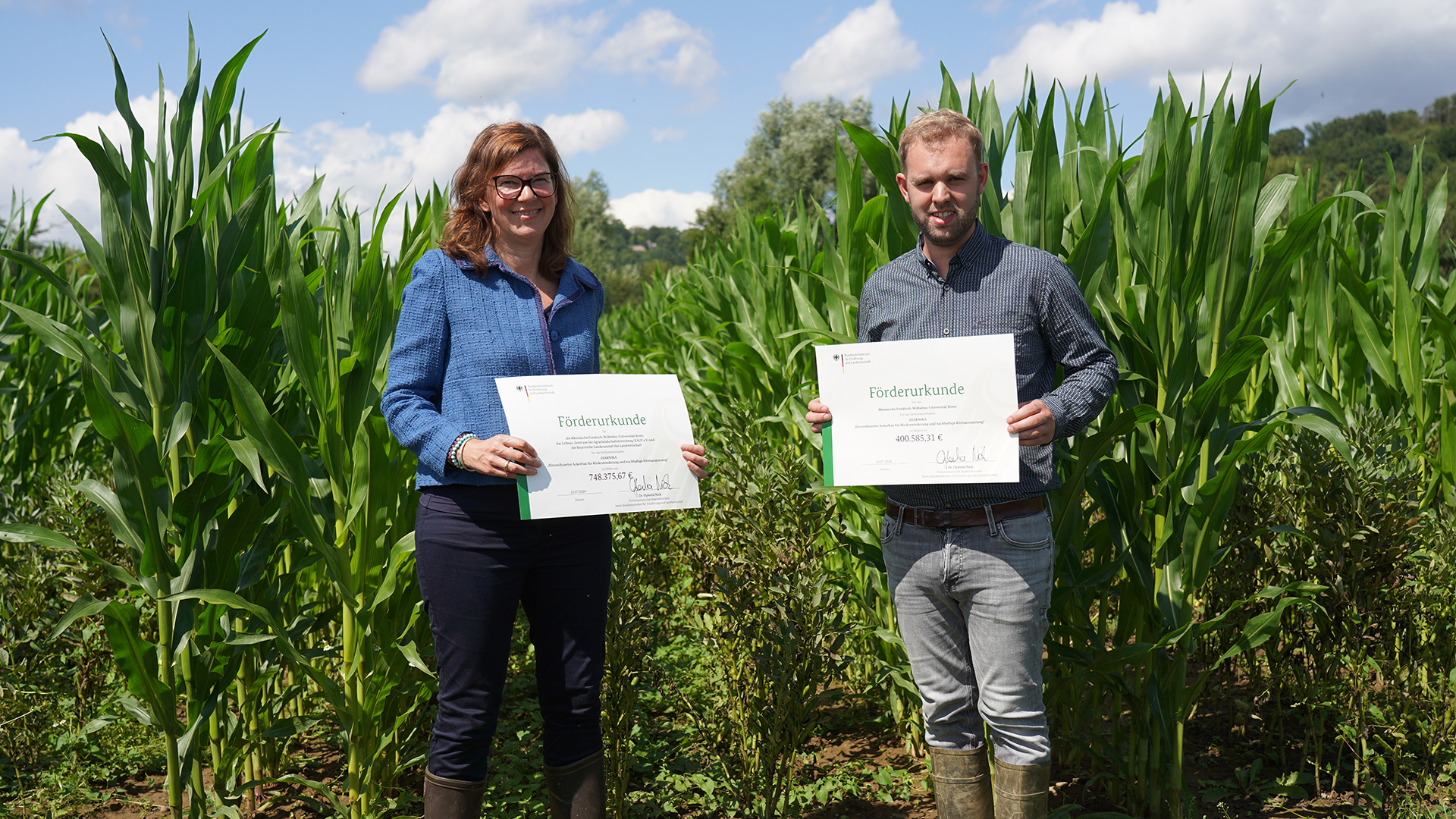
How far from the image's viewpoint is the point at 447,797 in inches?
81.4

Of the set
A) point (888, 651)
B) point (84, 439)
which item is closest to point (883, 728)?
point (888, 651)

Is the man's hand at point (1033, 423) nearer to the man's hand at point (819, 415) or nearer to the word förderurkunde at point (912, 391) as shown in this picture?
the word förderurkunde at point (912, 391)

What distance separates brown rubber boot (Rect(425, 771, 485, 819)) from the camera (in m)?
2.06

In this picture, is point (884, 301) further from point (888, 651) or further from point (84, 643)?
point (84, 643)

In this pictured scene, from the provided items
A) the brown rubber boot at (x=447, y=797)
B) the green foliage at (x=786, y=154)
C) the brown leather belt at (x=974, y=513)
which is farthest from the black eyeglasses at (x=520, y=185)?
the green foliage at (x=786, y=154)

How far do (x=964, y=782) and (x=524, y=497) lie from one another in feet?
4.30

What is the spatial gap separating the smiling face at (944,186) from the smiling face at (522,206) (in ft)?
2.81

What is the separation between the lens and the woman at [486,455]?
198 centimetres

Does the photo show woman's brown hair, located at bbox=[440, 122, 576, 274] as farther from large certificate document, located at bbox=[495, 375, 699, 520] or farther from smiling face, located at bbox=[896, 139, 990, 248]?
smiling face, located at bbox=[896, 139, 990, 248]

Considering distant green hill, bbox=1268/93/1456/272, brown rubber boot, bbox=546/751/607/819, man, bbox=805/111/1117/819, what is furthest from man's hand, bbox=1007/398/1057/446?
distant green hill, bbox=1268/93/1456/272
